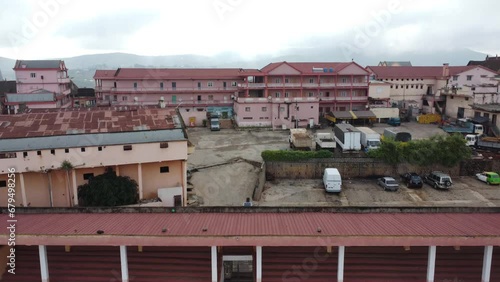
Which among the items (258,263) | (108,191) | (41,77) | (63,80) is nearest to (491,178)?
(258,263)

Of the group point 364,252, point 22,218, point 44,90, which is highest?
point 44,90

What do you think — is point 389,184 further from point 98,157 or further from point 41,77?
point 41,77

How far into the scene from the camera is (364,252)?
12.7 meters

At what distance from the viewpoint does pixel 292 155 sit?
92.6 feet

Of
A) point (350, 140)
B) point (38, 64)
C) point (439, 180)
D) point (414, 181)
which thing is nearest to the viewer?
point (439, 180)

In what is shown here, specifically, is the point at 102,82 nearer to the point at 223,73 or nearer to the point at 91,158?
the point at 223,73

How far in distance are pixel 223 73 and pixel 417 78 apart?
80.7 feet

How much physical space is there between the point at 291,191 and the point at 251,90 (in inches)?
835

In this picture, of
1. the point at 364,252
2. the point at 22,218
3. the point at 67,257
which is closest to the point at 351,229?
the point at 364,252

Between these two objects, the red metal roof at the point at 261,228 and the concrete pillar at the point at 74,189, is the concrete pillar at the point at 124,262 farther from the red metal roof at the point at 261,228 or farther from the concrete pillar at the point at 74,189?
the concrete pillar at the point at 74,189

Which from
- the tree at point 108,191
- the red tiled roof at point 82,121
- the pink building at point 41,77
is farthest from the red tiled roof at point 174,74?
the tree at point 108,191

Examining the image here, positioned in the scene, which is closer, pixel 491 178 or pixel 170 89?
pixel 491 178

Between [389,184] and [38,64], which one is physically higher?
[38,64]

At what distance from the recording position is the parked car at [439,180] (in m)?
25.5
